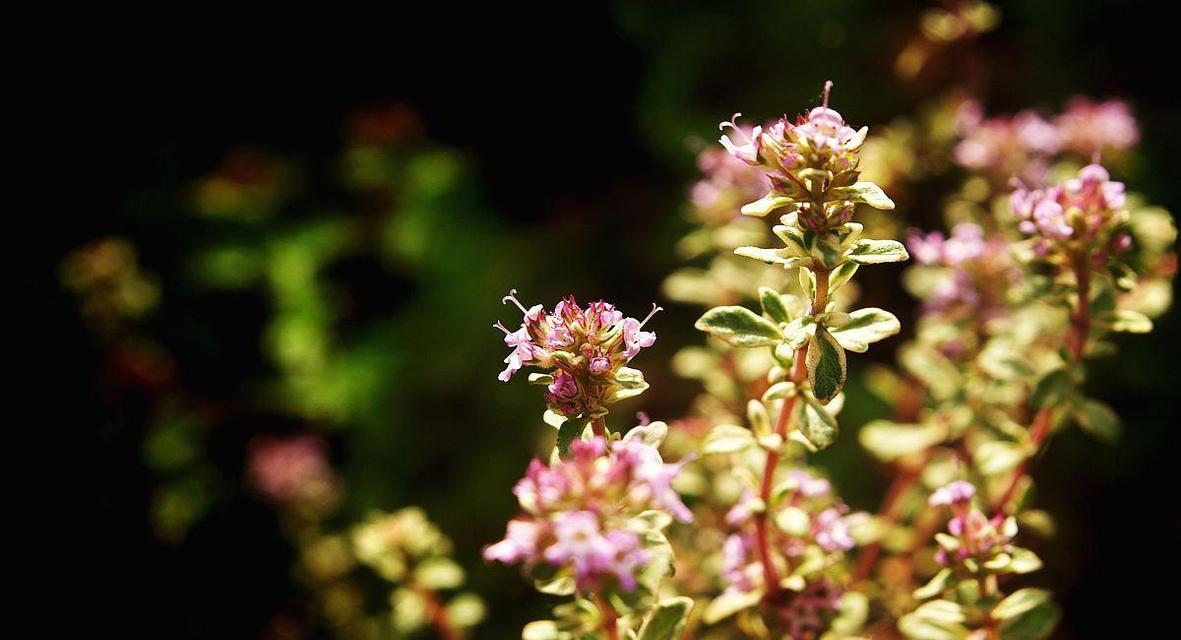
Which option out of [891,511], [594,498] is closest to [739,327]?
[594,498]

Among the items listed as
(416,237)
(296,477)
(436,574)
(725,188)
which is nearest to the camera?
(436,574)

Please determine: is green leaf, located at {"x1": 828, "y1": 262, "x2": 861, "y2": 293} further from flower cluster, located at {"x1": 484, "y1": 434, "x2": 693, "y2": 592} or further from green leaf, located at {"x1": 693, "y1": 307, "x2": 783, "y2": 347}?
flower cluster, located at {"x1": 484, "y1": 434, "x2": 693, "y2": 592}

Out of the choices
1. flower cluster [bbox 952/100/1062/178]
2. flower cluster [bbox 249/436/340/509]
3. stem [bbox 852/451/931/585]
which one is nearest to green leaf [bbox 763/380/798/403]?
stem [bbox 852/451/931/585]

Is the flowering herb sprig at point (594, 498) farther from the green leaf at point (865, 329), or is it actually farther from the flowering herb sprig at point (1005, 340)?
the flowering herb sprig at point (1005, 340)

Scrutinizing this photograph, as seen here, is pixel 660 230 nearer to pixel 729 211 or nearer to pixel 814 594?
pixel 729 211

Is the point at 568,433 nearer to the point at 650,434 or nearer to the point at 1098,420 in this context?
the point at 650,434

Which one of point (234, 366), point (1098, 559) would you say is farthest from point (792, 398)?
point (234, 366)
